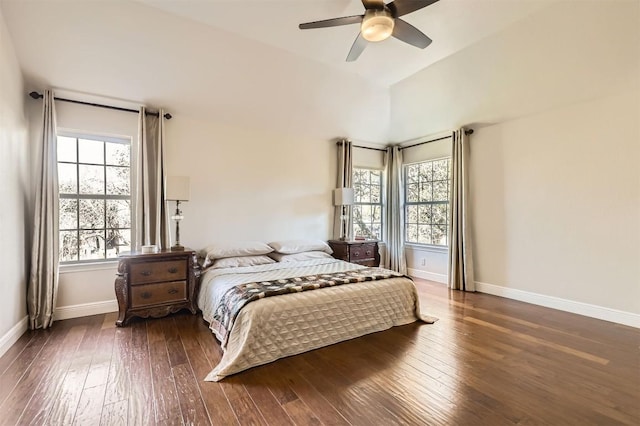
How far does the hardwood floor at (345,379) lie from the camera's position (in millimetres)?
1695

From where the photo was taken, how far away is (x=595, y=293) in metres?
3.38

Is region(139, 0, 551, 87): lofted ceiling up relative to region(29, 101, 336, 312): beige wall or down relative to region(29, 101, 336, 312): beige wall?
up

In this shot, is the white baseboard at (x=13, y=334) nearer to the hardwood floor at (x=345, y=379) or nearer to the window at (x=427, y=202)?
the hardwood floor at (x=345, y=379)

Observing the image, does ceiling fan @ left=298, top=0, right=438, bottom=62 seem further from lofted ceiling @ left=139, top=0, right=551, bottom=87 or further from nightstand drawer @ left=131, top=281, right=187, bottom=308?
nightstand drawer @ left=131, top=281, right=187, bottom=308

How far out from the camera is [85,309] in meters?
3.34

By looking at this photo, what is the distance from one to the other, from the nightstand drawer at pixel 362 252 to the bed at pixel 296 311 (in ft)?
3.66

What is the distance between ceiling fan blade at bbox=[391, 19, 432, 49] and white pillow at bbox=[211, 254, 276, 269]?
2894 millimetres

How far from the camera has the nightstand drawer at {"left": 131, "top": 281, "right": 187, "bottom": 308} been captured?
3.10 metres

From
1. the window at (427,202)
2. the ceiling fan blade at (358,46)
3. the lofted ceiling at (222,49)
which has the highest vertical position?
the lofted ceiling at (222,49)

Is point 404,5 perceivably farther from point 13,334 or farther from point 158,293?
point 13,334

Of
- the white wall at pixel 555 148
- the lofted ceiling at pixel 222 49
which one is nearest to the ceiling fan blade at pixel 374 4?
the lofted ceiling at pixel 222 49

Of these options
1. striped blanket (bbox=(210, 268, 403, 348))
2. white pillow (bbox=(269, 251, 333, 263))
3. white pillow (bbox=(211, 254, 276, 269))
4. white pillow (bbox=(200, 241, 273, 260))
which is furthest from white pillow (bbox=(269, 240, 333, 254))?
striped blanket (bbox=(210, 268, 403, 348))

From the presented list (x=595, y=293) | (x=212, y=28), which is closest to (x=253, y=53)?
(x=212, y=28)

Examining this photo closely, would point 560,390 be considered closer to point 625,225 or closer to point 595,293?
point 595,293
